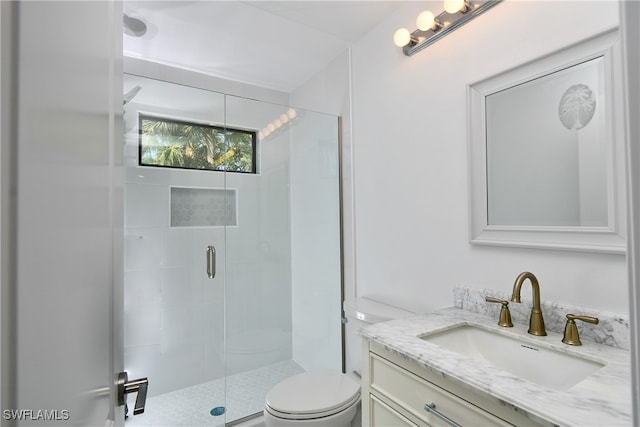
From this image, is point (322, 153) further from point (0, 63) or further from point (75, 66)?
point (0, 63)

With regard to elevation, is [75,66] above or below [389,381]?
above

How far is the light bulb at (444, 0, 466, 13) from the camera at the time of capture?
1274 millimetres

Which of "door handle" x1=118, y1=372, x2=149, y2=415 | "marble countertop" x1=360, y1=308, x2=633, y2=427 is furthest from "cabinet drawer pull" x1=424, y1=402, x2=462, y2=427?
"door handle" x1=118, y1=372, x2=149, y2=415

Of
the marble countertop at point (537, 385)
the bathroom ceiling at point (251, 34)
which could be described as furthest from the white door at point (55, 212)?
the bathroom ceiling at point (251, 34)

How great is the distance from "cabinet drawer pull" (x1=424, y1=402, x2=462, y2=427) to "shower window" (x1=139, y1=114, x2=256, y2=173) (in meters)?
1.79

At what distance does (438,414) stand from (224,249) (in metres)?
1.70

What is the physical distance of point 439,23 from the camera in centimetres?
139

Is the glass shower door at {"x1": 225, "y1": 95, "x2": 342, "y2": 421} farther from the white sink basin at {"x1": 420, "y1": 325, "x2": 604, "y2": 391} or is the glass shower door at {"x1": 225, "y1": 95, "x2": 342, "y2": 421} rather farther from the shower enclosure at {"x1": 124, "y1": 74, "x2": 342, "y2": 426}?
the white sink basin at {"x1": 420, "y1": 325, "x2": 604, "y2": 391}

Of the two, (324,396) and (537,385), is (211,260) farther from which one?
(537,385)

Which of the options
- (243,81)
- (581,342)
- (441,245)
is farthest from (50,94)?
(243,81)

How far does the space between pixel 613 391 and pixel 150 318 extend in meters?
2.28

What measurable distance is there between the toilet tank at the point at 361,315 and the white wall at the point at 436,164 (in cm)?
8

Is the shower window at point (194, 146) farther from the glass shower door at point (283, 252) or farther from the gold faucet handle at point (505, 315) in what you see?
the gold faucet handle at point (505, 315)

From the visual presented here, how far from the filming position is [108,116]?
0.58 meters
